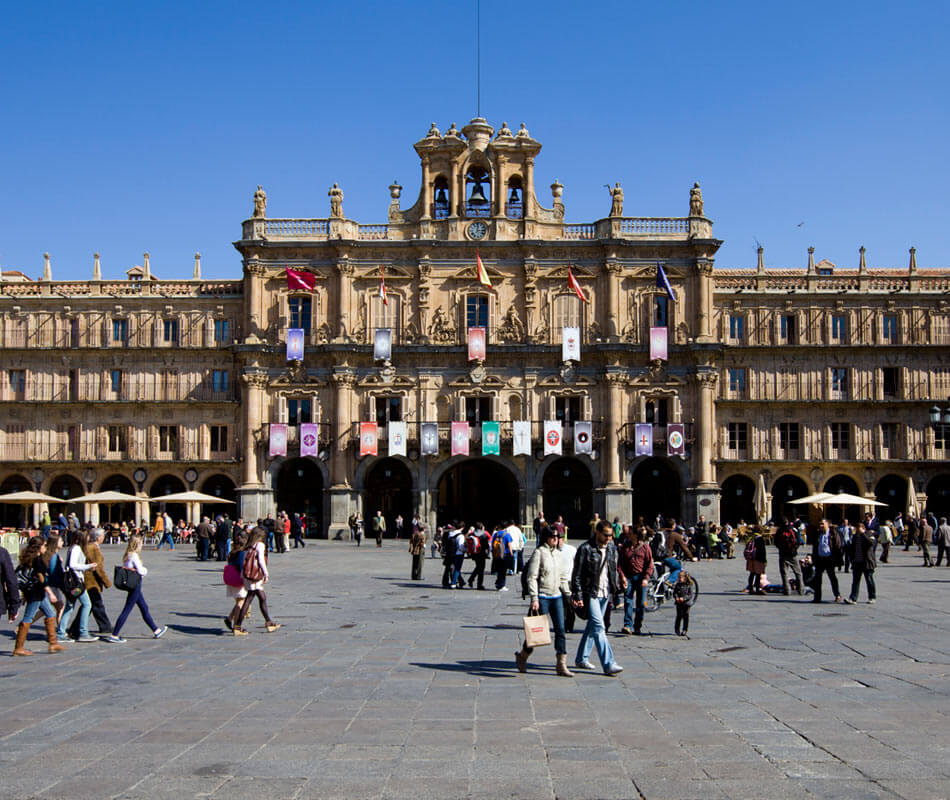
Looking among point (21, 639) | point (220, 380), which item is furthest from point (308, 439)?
point (21, 639)

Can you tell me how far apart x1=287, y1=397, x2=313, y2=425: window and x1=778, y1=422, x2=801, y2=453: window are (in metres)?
24.9

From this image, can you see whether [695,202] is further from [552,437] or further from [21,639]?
[21,639]

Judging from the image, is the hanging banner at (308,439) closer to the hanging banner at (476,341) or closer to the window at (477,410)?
the window at (477,410)

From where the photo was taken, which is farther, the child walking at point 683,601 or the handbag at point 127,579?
the child walking at point 683,601

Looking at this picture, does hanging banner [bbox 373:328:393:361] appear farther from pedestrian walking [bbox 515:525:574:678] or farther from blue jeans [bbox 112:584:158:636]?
pedestrian walking [bbox 515:525:574:678]

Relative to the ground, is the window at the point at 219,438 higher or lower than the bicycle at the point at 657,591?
higher

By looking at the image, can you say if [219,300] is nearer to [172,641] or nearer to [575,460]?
[575,460]

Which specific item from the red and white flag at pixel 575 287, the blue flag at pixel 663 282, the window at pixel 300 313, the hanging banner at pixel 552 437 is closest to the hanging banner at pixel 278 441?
the window at pixel 300 313

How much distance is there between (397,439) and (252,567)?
35.8 meters

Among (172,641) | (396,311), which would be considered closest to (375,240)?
(396,311)


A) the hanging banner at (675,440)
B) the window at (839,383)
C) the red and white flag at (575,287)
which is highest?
the red and white flag at (575,287)

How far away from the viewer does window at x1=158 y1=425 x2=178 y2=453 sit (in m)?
57.0

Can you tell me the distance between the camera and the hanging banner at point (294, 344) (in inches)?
2150

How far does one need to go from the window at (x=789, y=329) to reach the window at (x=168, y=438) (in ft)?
108
